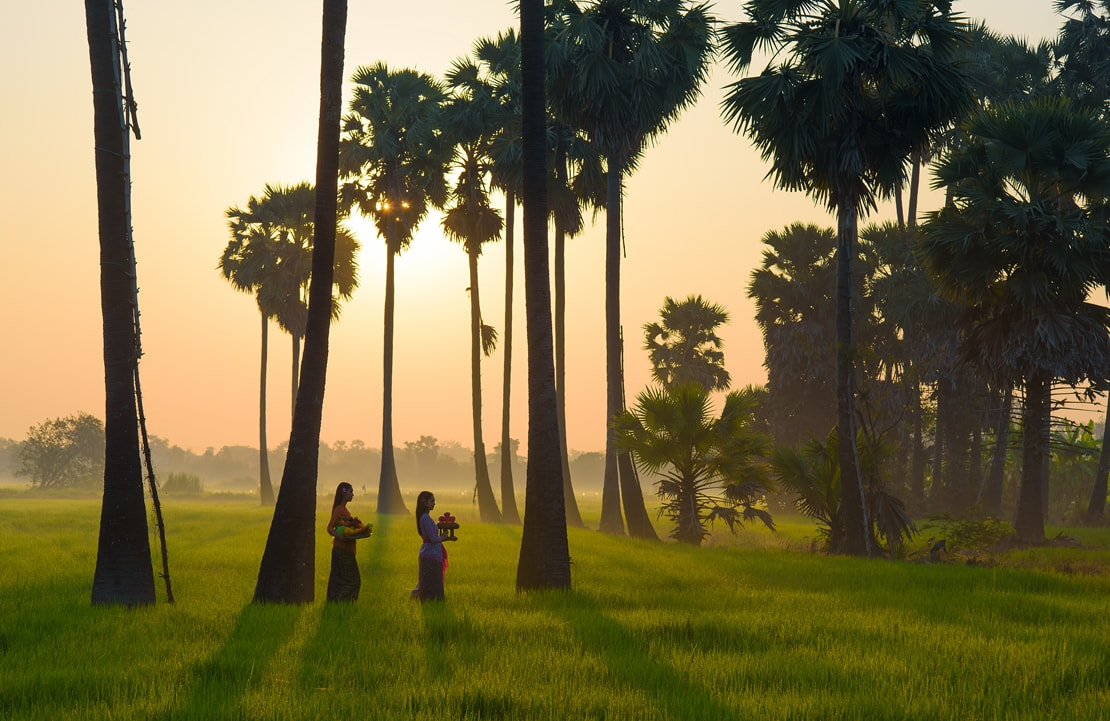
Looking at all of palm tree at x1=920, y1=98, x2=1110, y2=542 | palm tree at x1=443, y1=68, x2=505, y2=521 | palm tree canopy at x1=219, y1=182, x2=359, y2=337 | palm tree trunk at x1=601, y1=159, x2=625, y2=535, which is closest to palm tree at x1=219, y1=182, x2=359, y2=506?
palm tree canopy at x1=219, y1=182, x2=359, y2=337

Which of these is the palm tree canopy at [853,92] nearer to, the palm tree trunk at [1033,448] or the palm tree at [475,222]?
the palm tree trunk at [1033,448]

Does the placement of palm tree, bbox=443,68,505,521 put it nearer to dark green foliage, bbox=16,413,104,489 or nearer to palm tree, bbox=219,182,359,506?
palm tree, bbox=219,182,359,506

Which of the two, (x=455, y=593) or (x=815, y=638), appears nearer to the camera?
(x=815, y=638)

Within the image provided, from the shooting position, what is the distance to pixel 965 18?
2234cm

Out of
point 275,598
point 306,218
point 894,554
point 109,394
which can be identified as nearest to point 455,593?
point 275,598

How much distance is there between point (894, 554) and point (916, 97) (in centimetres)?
1083

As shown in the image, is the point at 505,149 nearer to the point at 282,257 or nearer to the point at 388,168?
the point at 388,168

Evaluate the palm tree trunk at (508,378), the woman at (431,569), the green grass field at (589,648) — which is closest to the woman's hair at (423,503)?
the woman at (431,569)

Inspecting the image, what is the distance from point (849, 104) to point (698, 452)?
10204mm

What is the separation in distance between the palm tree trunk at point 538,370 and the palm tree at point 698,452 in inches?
436

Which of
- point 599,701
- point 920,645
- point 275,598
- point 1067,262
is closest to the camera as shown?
point 599,701

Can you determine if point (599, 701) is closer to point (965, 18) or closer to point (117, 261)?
point (117, 261)

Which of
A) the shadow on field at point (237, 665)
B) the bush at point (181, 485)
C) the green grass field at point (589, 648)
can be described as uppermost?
the shadow on field at point (237, 665)

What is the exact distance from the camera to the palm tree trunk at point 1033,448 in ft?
89.0
